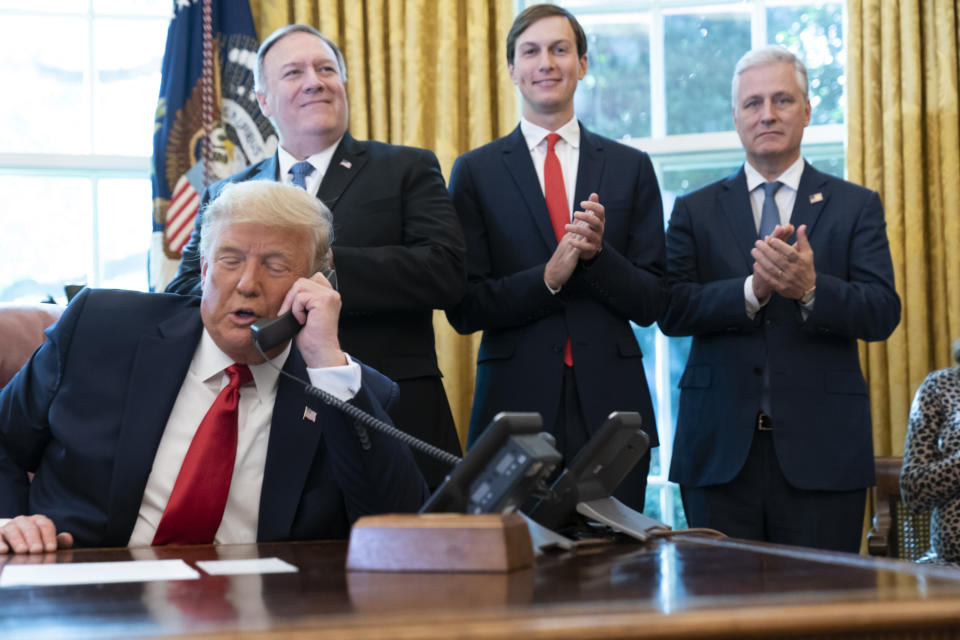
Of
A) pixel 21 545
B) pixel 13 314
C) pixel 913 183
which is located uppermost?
pixel 913 183

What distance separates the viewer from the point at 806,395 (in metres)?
3.25

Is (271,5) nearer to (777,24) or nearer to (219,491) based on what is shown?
(777,24)

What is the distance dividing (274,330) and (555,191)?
1.61 meters

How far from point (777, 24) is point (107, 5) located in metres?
3.13

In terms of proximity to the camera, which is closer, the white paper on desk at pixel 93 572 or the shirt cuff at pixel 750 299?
the white paper on desk at pixel 93 572

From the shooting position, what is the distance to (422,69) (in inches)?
186

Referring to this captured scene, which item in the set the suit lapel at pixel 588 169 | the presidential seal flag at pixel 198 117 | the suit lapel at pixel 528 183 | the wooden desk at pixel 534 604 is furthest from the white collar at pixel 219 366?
the presidential seal flag at pixel 198 117

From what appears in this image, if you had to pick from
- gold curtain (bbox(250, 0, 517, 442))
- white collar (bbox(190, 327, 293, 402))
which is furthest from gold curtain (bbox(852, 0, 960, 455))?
white collar (bbox(190, 327, 293, 402))

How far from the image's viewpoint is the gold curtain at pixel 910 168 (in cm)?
438

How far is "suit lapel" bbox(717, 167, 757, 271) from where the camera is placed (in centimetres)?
347

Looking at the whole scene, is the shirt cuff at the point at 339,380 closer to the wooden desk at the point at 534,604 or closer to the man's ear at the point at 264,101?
the wooden desk at the point at 534,604

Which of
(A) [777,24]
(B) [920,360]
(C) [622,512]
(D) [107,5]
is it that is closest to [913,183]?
Answer: (B) [920,360]

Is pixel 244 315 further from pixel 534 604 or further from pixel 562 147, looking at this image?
pixel 562 147

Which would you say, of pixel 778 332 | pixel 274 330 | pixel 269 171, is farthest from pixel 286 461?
pixel 778 332
